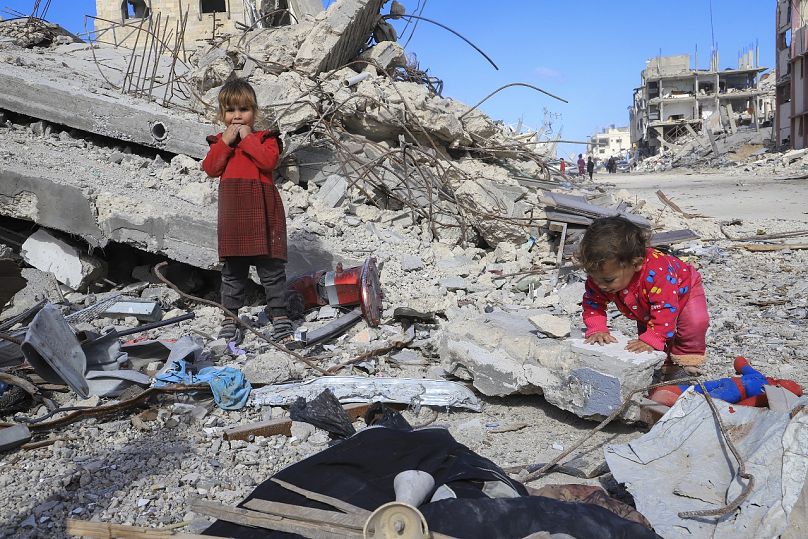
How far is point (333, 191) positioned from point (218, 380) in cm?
347

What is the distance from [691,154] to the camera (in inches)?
1571

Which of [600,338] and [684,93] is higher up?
[684,93]

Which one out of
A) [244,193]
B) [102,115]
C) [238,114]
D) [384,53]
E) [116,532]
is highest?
[384,53]

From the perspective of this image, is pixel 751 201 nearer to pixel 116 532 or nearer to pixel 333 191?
pixel 333 191

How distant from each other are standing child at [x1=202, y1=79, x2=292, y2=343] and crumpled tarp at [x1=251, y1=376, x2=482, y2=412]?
773mm

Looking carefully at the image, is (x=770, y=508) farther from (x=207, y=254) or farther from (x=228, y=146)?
(x=207, y=254)

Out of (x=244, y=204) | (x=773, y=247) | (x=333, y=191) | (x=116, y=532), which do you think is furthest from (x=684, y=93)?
(x=116, y=532)

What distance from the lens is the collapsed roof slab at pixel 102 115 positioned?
599cm

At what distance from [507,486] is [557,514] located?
29cm

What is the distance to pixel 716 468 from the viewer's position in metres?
2.25

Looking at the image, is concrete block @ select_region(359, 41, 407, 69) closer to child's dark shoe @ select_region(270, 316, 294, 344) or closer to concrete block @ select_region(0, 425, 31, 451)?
child's dark shoe @ select_region(270, 316, 294, 344)

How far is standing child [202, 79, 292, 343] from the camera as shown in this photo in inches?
162

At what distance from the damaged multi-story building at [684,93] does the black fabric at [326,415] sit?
180 ft

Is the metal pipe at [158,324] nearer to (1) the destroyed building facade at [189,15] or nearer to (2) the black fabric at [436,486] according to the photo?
(2) the black fabric at [436,486]
